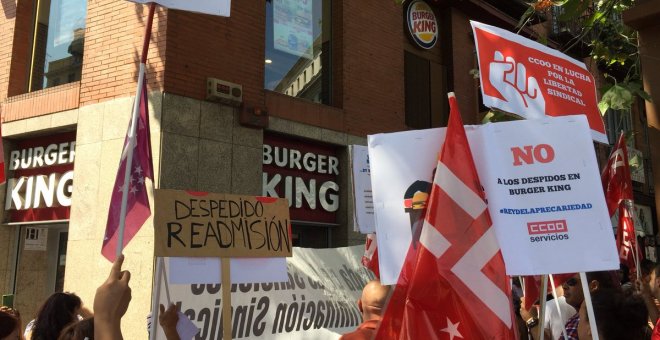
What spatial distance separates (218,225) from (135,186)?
2.67 ft

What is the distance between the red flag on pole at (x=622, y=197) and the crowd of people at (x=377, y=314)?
6.97 ft

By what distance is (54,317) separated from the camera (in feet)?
14.5

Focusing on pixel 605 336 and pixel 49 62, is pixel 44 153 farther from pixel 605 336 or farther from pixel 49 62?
pixel 605 336

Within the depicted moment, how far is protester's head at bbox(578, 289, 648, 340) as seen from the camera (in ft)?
10.5

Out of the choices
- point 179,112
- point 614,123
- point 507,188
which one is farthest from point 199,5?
point 614,123

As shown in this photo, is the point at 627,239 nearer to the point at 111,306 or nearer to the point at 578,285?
the point at 578,285

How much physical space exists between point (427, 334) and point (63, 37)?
32.6 feet

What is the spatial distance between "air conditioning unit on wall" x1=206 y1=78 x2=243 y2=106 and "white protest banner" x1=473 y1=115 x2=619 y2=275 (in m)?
6.36

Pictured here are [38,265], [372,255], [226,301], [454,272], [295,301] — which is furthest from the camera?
[38,265]

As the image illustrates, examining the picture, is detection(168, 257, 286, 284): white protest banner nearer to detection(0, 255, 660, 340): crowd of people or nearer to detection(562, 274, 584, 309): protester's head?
detection(0, 255, 660, 340): crowd of people

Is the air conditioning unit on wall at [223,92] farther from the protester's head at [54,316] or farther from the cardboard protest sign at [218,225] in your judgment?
the protester's head at [54,316]

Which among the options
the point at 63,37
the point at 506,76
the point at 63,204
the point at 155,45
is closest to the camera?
the point at 506,76

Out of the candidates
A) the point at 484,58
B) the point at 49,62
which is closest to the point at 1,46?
the point at 49,62

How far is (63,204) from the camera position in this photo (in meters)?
9.75
